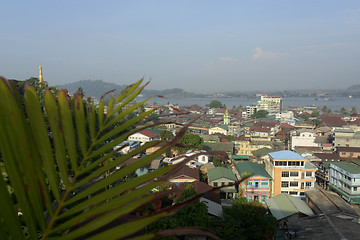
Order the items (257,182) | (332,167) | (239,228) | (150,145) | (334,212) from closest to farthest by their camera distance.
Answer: (150,145) → (239,228) → (334,212) → (257,182) → (332,167)

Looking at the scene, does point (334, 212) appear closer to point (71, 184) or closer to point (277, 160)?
point (277, 160)

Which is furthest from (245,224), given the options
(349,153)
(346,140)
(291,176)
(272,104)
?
(272,104)

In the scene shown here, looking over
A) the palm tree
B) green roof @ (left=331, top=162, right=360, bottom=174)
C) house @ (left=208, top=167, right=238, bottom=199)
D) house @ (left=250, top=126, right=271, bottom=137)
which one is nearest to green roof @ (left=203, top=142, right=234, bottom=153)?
house @ (left=208, top=167, right=238, bottom=199)

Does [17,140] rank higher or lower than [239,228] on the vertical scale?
higher

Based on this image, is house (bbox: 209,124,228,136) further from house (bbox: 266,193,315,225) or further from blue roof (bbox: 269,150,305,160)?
house (bbox: 266,193,315,225)

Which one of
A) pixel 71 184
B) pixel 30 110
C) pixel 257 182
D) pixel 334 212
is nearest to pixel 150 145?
pixel 71 184
